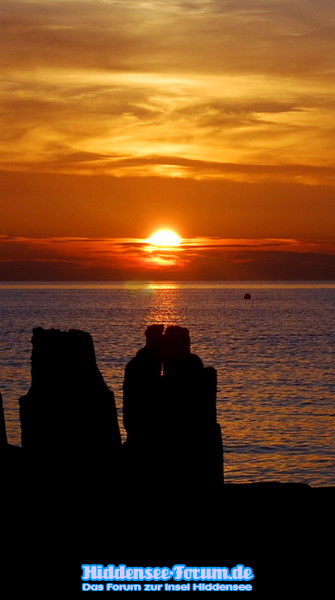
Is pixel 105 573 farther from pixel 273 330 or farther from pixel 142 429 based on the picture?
pixel 273 330

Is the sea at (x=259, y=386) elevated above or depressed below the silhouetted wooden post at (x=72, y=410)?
above

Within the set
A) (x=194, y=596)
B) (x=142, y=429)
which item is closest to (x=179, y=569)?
(x=194, y=596)

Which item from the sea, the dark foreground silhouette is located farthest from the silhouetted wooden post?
the sea

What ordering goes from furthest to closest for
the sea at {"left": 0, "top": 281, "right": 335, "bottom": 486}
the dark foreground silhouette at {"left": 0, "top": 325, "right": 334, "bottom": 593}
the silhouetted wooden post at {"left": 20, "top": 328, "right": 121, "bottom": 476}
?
the sea at {"left": 0, "top": 281, "right": 335, "bottom": 486} < the silhouetted wooden post at {"left": 20, "top": 328, "right": 121, "bottom": 476} < the dark foreground silhouette at {"left": 0, "top": 325, "right": 334, "bottom": 593}

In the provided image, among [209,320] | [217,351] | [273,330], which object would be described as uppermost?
[209,320]

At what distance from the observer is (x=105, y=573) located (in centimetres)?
1802

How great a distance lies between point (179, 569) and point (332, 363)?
230 ft

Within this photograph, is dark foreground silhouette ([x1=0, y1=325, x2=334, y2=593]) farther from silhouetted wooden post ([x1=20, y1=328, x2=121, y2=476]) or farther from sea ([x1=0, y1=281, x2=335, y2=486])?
sea ([x1=0, y1=281, x2=335, y2=486])

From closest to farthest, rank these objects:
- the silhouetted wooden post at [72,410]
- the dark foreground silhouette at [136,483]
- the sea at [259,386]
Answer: the dark foreground silhouette at [136,483] → the silhouetted wooden post at [72,410] → the sea at [259,386]

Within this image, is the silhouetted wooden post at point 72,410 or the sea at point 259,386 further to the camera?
the sea at point 259,386

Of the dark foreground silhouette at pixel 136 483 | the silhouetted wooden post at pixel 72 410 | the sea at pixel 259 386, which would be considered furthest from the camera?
the sea at pixel 259 386

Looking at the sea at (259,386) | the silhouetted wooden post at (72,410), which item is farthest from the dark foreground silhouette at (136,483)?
the sea at (259,386)

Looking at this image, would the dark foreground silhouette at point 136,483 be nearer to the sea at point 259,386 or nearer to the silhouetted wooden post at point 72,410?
the silhouetted wooden post at point 72,410

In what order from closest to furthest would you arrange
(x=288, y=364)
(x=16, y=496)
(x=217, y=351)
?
(x=16, y=496) → (x=288, y=364) → (x=217, y=351)
